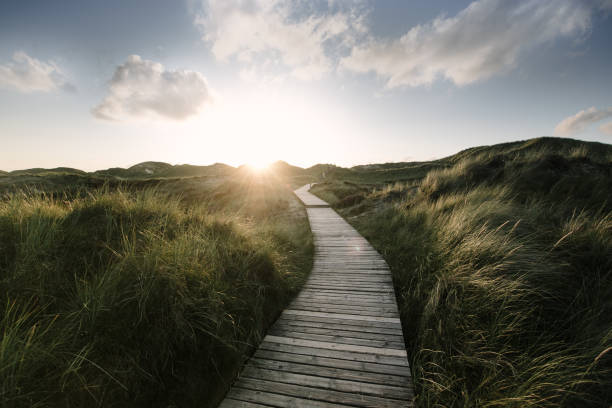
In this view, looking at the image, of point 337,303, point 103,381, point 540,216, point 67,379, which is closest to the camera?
point 67,379

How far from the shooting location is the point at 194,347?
2.36m

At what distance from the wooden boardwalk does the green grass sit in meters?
0.27

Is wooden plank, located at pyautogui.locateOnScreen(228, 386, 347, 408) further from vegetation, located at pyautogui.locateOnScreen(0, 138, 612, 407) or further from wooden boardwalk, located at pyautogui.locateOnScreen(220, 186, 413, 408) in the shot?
vegetation, located at pyautogui.locateOnScreen(0, 138, 612, 407)

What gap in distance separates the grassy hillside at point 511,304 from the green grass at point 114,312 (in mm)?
2137

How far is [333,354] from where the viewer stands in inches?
105

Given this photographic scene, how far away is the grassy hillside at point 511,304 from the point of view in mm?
2037

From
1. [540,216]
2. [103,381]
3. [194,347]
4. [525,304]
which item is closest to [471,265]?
[525,304]

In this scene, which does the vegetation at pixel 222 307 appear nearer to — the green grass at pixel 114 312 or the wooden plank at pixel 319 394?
the green grass at pixel 114 312

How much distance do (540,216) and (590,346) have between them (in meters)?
3.79

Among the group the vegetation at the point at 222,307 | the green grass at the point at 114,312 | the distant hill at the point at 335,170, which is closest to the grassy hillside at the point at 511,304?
the vegetation at the point at 222,307

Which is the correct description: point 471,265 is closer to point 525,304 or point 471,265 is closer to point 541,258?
point 525,304

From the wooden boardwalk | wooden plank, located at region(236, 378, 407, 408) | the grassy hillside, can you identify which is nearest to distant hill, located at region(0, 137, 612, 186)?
the grassy hillside

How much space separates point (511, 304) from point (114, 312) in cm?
465

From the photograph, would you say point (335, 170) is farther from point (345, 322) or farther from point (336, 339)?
point (336, 339)
